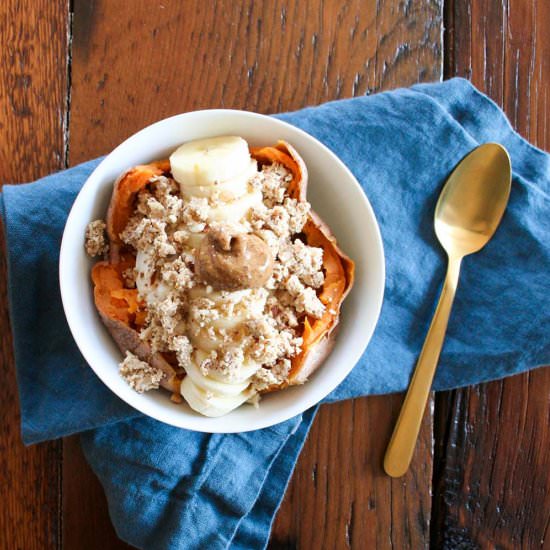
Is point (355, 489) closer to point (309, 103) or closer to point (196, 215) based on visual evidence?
point (196, 215)

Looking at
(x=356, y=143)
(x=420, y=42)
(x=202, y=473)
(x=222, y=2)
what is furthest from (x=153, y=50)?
(x=202, y=473)

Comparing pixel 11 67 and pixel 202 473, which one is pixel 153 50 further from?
pixel 202 473

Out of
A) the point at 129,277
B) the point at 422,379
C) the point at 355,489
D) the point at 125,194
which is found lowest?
the point at 355,489

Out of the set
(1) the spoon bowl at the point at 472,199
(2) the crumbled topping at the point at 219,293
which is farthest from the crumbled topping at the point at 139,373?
(1) the spoon bowl at the point at 472,199

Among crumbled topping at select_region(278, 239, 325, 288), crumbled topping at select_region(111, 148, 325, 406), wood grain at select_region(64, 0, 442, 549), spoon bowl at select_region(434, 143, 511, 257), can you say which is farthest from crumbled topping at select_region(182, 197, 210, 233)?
spoon bowl at select_region(434, 143, 511, 257)

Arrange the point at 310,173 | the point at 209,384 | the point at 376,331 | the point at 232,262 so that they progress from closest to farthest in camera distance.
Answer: the point at 232,262
the point at 209,384
the point at 310,173
the point at 376,331

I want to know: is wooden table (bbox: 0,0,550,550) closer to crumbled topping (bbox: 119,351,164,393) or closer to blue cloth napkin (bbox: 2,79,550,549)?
blue cloth napkin (bbox: 2,79,550,549)

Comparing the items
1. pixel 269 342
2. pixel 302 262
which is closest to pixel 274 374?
pixel 269 342
